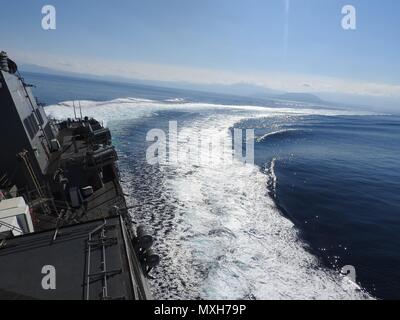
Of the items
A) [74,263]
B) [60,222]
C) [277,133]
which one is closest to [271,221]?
[60,222]

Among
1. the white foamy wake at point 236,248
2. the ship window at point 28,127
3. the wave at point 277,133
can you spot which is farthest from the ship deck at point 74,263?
the wave at point 277,133

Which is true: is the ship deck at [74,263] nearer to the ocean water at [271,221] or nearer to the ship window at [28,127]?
the ocean water at [271,221]

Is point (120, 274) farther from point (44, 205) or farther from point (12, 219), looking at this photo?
point (44, 205)

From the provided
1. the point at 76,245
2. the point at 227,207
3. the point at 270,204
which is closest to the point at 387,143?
the point at 270,204

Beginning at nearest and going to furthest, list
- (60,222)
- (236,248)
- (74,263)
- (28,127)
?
(74,263) < (60,222) < (28,127) < (236,248)

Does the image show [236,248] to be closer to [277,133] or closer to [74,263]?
[74,263]

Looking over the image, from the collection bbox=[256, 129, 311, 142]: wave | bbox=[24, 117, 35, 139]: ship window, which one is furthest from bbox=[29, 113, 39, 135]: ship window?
bbox=[256, 129, 311, 142]: wave

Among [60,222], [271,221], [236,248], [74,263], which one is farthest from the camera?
[271,221]
